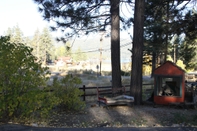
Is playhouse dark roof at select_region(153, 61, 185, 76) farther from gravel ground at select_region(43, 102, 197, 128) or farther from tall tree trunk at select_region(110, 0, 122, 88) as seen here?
tall tree trunk at select_region(110, 0, 122, 88)

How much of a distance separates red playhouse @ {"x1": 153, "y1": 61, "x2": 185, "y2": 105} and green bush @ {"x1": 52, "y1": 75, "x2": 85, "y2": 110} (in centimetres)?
427

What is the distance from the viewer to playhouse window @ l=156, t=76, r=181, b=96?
13.0 meters

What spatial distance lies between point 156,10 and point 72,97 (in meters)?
7.42

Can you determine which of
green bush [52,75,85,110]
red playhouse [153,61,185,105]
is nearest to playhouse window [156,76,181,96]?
red playhouse [153,61,185,105]

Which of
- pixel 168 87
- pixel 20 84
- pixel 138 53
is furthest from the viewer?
pixel 168 87

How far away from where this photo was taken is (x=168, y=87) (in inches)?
520

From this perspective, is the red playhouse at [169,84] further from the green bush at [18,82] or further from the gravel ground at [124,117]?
the green bush at [18,82]

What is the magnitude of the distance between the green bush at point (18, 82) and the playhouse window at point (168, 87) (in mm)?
6461

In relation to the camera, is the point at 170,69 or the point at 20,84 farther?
the point at 170,69

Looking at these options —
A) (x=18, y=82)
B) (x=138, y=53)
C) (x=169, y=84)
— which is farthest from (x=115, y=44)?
(x=18, y=82)

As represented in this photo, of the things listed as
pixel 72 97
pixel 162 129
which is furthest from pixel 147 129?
pixel 72 97

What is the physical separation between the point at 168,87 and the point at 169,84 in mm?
167

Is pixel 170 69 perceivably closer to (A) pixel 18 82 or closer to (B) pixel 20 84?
(B) pixel 20 84

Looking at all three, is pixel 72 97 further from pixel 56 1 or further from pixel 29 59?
pixel 56 1
